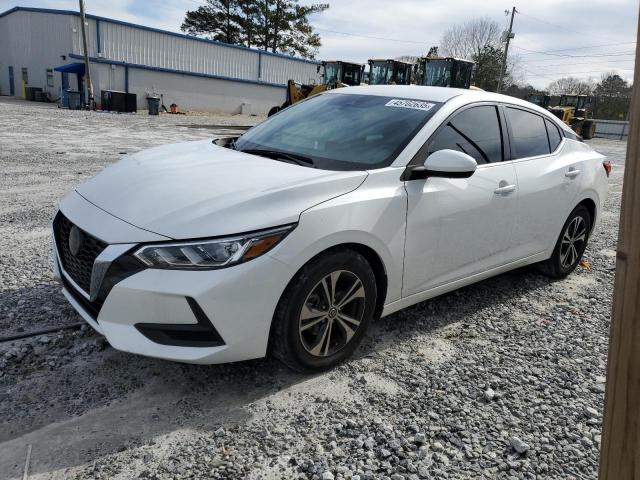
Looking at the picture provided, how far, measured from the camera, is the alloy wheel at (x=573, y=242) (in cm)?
473

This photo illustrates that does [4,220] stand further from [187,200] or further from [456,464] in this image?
[456,464]

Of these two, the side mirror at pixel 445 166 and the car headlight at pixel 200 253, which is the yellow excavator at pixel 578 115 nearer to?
the side mirror at pixel 445 166

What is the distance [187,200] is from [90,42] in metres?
36.4

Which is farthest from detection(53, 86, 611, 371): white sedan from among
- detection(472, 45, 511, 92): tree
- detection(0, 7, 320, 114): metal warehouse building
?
detection(472, 45, 511, 92): tree

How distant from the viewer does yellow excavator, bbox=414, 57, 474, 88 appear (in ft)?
73.6

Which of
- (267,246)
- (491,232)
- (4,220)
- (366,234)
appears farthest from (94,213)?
(4,220)

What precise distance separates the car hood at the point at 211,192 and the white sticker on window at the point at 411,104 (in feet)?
2.86

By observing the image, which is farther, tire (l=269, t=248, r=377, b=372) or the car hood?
tire (l=269, t=248, r=377, b=372)

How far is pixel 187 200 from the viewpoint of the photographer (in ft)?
8.93

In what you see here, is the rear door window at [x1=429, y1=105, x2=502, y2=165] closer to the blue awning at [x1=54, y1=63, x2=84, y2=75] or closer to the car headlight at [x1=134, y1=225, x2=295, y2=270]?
the car headlight at [x1=134, y1=225, x2=295, y2=270]

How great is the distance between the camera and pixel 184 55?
38.4 metres

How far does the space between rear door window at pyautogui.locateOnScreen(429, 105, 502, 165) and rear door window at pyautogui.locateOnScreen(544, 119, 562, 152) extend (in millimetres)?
778

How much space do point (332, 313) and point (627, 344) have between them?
6.51 feet

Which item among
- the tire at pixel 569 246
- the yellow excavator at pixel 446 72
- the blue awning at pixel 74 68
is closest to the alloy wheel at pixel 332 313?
the tire at pixel 569 246
